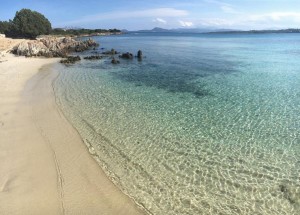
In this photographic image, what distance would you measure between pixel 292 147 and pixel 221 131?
3622mm

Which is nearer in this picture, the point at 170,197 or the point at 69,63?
the point at 170,197

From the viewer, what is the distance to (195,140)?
14133 millimetres

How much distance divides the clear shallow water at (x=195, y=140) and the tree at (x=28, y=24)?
8694cm

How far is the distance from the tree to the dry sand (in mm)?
93735

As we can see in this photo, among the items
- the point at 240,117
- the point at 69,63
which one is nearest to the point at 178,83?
the point at 240,117

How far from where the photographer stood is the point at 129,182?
10.8 m

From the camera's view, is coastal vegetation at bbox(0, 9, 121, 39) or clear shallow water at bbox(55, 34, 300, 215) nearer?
clear shallow water at bbox(55, 34, 300, 215)

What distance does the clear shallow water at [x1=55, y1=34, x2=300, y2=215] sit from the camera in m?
9.91

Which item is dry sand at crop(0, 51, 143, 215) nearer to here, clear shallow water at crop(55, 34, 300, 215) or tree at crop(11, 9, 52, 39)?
clear shallow water at crop(55, 34, 300, 215)

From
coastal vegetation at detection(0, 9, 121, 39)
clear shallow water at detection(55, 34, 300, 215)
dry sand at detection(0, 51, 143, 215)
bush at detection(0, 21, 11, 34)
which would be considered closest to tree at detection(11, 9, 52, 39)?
coastal vegetation at detection(0, 9, 121, 39)

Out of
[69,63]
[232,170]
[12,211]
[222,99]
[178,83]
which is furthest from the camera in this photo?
[69,63]

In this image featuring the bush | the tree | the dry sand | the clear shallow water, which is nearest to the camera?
the dry sand

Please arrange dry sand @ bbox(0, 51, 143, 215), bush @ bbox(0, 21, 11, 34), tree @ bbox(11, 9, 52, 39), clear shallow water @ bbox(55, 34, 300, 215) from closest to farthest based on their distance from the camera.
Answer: dry sand @ bbox(0, 51, 143, 215) → clear shallow water @ bbox(55, 34, 300, 215) → tree @ bbox(11, 9, 52, 39) → bush @ bbox(0, 21, 11, 34)

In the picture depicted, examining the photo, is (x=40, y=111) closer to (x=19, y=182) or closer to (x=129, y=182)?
(x=19, y=182)
